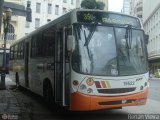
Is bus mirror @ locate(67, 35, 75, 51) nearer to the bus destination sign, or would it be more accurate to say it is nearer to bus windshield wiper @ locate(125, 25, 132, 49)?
the bus destination sign

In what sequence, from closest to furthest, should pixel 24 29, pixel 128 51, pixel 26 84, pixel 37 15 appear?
1. pixel 128 51
2. pixel 26 84
3. pixel 24 29
4. pixel 37 15

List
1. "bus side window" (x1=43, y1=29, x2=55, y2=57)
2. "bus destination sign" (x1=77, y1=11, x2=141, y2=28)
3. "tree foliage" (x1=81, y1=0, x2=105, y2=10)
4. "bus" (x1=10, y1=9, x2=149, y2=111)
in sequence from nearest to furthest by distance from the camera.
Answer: "bus" (x1=10, y1=9, x2=149, y2=111) → "bus destination sign" (x1=77, y1=11, x2=141, y2=28) → "bus side window" (x1=43, y1=29, x2=55, y2=57) → "tree foliage" (x1=81, y1=0, x2=105, y2=10)

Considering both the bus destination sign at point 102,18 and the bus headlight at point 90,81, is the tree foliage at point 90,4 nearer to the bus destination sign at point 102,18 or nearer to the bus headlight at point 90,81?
the bus destination sign at point 102,18

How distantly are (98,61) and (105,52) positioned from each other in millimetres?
336

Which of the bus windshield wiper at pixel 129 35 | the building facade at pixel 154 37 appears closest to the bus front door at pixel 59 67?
the bus windshield wiper at pixel 129 35

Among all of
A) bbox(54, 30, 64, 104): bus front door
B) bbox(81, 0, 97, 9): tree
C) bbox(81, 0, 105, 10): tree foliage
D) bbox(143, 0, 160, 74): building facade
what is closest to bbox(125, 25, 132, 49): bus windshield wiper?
bbox(54, 30, 64, 104): bus front door

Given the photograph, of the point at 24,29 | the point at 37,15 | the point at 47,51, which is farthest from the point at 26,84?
the point at 37,15

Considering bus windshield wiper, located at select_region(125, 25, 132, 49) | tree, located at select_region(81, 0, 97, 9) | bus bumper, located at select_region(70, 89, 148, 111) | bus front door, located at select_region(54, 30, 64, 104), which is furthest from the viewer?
tree, located at select_region(81, 0, 97, 9)

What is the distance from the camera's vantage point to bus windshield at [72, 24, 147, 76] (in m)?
10.5

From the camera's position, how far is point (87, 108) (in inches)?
405

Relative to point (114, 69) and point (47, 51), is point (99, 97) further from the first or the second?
point (47, 51)

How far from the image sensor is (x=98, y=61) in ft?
34.8

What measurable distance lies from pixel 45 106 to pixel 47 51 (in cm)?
244

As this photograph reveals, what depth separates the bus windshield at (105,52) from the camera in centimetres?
1050
